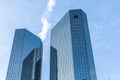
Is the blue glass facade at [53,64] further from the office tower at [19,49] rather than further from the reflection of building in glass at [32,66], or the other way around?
the office tower at [19,49]

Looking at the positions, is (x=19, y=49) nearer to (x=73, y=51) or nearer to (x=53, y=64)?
(x=53, y=64)

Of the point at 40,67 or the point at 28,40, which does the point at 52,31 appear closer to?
the point at 28,40

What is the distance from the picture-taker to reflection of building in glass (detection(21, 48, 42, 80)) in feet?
425

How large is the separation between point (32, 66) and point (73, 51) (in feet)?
165

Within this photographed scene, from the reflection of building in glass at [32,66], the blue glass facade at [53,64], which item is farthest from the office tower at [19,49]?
the blue glass facade at [53,64]

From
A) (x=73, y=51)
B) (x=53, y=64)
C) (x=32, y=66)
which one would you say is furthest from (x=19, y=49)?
(x=73, y=51)

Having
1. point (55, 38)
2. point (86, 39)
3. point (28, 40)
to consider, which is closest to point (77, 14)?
point (86, 39)

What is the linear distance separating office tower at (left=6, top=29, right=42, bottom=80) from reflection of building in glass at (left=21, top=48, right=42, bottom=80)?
10.2 feet

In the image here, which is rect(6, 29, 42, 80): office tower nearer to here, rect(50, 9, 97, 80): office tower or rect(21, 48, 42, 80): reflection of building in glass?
rect(21, 48, 42, 80): reflection of building in glass

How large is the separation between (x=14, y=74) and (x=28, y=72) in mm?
13461

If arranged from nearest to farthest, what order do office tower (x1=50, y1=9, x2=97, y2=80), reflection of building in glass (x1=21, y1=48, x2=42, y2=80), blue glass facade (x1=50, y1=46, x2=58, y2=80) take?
office tower (x1=50, y1=9, x2=97, y2=80) < blue glass facade (x1=50, y1=46, x2=58, y2=80) < reflection of building in glass (x1=21, y1=48, x2=42, y2=80)

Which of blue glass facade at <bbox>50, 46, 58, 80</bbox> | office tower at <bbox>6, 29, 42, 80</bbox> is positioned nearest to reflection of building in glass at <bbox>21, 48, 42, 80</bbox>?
office tower at <bbox>6, 29, 42, 80</bbox>

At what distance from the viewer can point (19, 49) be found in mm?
133125

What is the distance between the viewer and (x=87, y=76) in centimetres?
9419
